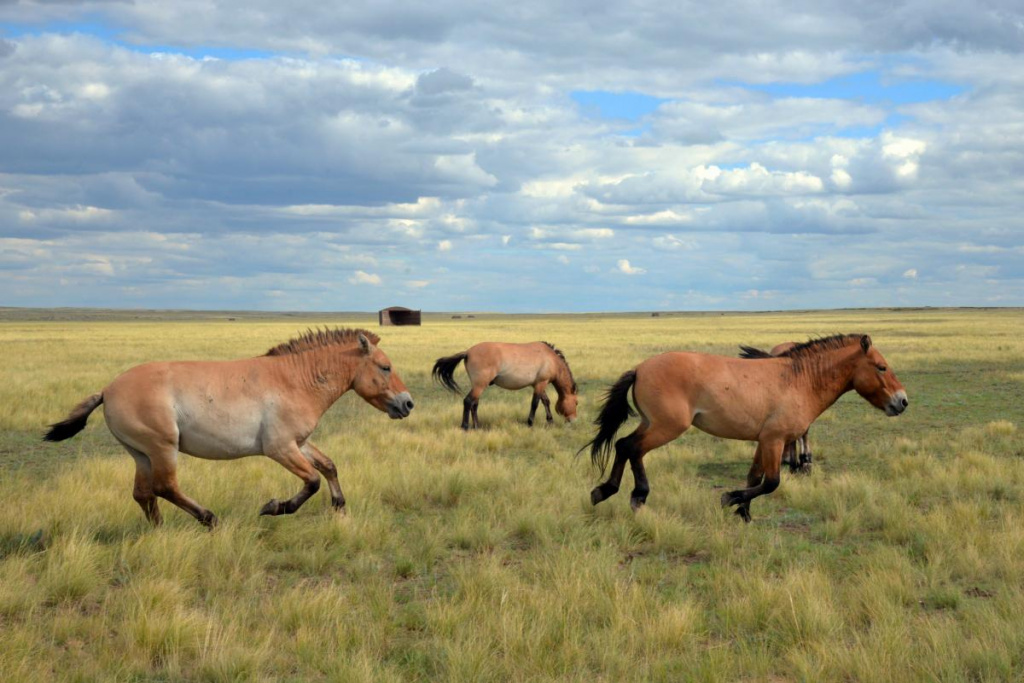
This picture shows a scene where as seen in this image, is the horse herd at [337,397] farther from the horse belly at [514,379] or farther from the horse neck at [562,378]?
the horse neck at [562,378]

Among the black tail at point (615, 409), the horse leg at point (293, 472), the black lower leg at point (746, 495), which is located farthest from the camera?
the black tail at point (615, 409)

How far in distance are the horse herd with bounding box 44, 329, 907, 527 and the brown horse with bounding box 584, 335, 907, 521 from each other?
0.01 meters

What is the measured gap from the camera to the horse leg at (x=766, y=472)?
25.3 feet

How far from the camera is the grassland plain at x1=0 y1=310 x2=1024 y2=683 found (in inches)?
181

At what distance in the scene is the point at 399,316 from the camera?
8600cm

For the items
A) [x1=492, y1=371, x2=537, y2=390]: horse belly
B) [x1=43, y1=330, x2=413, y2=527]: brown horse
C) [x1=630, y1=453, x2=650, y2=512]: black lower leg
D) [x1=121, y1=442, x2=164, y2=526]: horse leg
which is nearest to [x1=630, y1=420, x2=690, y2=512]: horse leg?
[x1=630, y1=453, x2=650, y2=512]: black lower leg

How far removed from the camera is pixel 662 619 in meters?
5.04

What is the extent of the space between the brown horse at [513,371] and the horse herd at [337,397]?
6.07 m

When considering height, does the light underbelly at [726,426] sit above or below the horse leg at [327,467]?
above

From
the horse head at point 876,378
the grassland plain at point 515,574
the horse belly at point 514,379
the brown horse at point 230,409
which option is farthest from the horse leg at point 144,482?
the horse belly at point 514,379

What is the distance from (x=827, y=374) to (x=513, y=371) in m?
7.09

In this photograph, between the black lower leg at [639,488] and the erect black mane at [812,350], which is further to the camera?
the erect black mane at [812,350]

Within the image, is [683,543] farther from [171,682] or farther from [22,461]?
[22,461]

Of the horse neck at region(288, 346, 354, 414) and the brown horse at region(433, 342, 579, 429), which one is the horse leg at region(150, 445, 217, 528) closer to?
the horse neck at region(288, 346, 354, 414)
